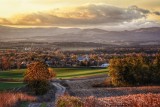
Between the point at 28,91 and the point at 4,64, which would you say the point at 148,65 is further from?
the point at 4,64

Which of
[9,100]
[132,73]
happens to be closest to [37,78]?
[9,100]

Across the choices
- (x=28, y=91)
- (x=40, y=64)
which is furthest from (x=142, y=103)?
(x=28, y=91)

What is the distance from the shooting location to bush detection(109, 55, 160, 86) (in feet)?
354

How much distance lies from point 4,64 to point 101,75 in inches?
2350

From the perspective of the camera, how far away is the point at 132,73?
108375 millimetres

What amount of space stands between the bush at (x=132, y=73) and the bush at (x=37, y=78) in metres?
37.3

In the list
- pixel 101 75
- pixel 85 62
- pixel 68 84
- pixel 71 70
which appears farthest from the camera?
pixel 85 62

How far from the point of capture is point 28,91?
76.2 m

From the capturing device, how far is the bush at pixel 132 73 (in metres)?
108

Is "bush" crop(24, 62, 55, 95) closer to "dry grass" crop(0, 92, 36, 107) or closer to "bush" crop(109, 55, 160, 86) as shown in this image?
"dry grass" crop(0, 92, 36, 107)

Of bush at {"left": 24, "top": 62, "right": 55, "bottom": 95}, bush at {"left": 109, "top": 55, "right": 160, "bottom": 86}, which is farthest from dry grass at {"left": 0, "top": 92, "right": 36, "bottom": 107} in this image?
bush at {"left": 109, "top": 55, "right": 160, "bottom": 86}

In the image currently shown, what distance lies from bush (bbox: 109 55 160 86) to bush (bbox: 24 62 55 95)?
3732cm

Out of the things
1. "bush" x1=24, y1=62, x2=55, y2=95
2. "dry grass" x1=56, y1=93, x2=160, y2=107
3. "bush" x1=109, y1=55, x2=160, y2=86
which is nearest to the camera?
"dry grass" x1=56, y1=93, x2=160, y2=107

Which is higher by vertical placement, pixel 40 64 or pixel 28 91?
pixel 40 64
